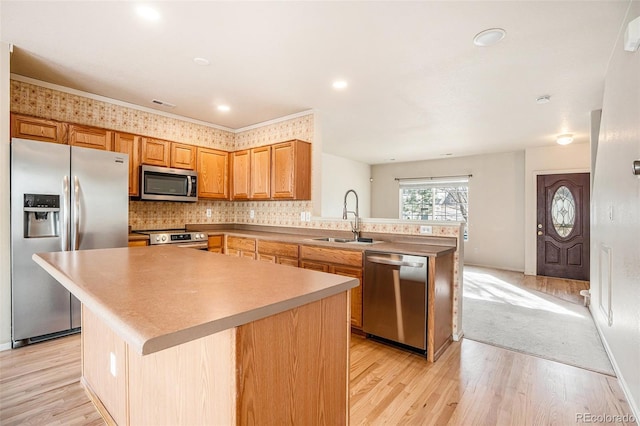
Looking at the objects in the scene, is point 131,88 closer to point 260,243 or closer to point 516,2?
point 260,243

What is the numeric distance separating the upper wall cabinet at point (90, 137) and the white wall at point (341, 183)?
4.32 m

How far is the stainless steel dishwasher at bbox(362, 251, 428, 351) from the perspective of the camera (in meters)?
2.61

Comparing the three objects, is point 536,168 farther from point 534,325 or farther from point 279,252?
point 279,252

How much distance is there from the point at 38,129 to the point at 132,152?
2.86ft

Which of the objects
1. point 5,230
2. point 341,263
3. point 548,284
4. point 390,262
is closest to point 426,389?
point 390,262

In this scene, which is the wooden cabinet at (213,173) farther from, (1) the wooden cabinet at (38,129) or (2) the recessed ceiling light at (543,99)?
(2) the recessed ceiling light at (543,99)

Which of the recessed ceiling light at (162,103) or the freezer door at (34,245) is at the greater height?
the recessed ceiling light at (162,103)

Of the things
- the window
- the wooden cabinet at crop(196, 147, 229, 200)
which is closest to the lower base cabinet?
the wooden cabinet at crop(196, 147, 229, 200)

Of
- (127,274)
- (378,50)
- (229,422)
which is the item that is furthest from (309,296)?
(378,50)

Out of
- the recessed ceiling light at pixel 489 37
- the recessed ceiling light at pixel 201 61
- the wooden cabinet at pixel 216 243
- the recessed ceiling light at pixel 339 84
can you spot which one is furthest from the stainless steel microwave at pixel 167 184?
the recessed ceiling light at pixel 489 37

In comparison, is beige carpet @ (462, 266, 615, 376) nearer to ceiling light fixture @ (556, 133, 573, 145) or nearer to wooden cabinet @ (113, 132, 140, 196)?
ceiling light fixture @ (556, 133, 573, 145)

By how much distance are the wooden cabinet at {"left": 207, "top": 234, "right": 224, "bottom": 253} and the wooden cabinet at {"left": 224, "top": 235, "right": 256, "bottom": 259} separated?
8 cm

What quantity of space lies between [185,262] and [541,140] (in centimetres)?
611

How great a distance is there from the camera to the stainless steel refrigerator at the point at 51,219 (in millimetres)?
2648
